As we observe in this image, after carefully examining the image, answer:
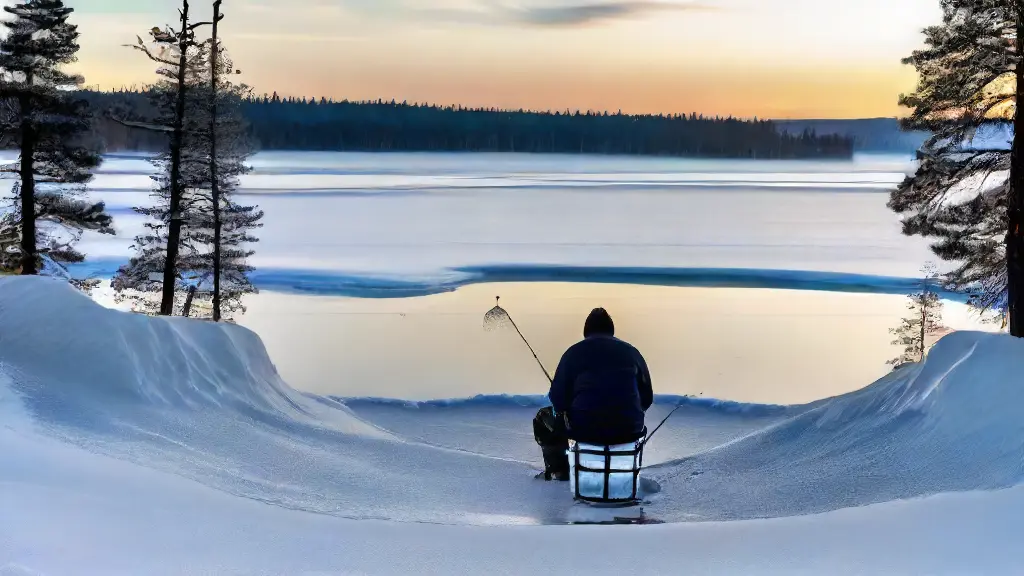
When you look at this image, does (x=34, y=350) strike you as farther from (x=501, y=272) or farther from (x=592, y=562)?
(x=501, y=272)

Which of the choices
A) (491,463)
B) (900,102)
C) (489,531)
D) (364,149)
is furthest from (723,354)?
(364,149)

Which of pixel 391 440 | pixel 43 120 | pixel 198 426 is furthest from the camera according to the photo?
pixel 43 120

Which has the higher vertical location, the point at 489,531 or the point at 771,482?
the point at 489,531

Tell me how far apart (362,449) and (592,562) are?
18.6 feet

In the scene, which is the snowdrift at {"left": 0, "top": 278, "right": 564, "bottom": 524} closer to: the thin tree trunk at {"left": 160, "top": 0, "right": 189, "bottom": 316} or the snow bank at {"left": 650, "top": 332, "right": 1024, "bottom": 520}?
the snow bank at {"left": 650, "top": 332, "right": 1024, "bottom": 520}

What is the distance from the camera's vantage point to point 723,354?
25.0 meters

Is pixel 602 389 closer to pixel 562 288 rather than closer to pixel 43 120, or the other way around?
pixel 43 120

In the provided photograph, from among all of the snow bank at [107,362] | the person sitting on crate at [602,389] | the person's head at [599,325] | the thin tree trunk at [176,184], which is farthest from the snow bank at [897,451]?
the thin tree trunk at [176,184]

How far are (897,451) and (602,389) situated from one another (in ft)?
10.2

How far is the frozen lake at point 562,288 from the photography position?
74.4 feet

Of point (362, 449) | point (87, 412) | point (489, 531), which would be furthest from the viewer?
point (362, 449)

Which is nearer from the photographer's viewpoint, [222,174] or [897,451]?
[897,451]

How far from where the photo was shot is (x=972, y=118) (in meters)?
17.2

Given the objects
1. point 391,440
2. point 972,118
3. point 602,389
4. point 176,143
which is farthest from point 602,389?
point 176,143
